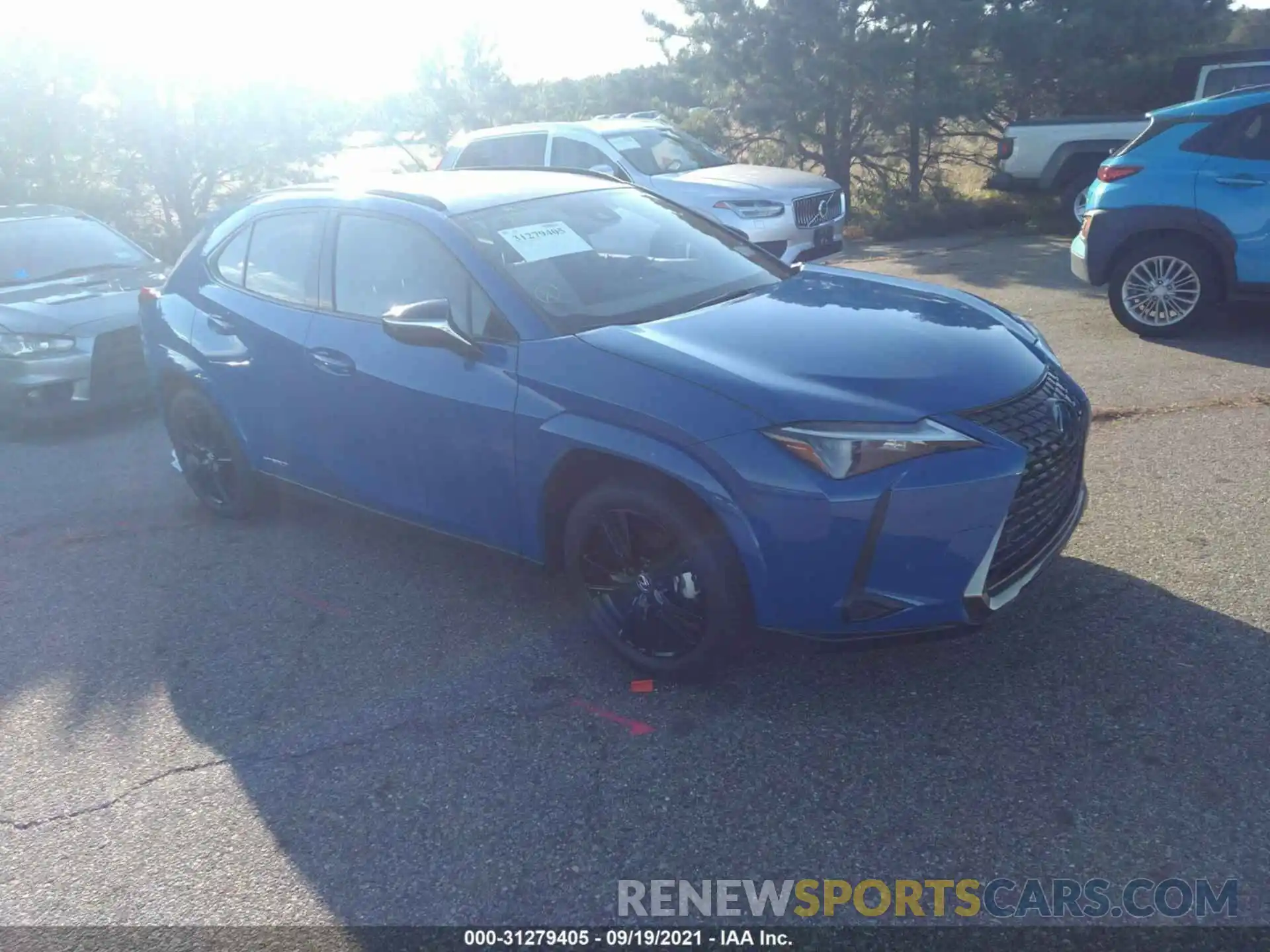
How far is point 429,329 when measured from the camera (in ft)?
13.2

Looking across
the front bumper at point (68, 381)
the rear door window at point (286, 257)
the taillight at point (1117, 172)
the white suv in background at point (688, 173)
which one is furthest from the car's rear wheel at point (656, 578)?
the white suv in background at point (688, 173)

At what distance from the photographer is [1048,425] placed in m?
3.59

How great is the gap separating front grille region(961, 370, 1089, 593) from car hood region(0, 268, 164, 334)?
22.0 ft

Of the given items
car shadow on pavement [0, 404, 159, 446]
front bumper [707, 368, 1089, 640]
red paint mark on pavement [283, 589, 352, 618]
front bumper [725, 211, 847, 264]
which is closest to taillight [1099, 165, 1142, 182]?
front bumper [725, 211, 847, 264]

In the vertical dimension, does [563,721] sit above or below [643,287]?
below

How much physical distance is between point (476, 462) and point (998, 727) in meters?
2.03

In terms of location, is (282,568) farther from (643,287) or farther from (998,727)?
(998,727)

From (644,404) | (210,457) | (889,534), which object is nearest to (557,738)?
(644,404)

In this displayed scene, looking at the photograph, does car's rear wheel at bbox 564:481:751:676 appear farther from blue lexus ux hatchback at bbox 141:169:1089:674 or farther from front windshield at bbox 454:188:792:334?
front windshield at bbox 454:188:792:334

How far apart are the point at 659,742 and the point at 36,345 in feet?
20.5

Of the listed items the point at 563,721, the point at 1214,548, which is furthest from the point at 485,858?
the point at 1214,548

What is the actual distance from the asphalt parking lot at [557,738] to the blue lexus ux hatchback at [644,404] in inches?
15.0

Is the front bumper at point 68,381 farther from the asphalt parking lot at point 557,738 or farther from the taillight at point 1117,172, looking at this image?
the taillight at point 1117,172

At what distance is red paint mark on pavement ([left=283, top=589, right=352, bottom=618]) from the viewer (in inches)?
186
